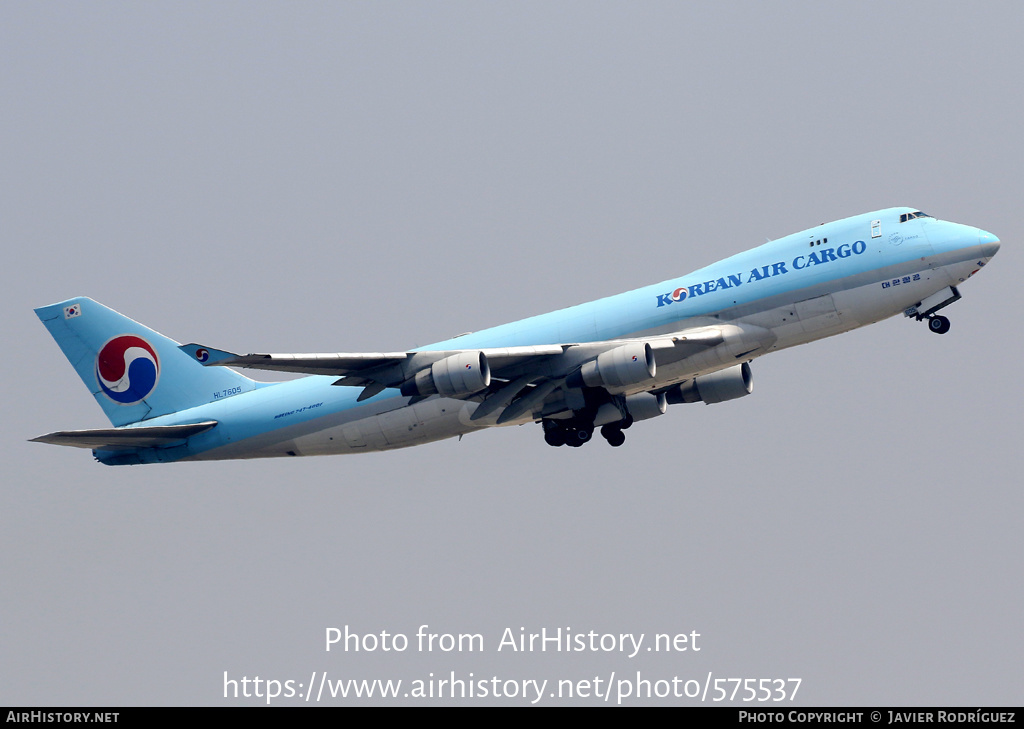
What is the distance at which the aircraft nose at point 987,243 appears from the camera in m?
38.9

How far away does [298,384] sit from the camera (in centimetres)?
4644

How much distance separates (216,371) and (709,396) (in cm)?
1904

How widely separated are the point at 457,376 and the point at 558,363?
4118 mm

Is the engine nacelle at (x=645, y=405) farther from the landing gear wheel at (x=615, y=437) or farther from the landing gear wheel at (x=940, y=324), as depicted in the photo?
the landing gear wheel at (x=940, y=324)

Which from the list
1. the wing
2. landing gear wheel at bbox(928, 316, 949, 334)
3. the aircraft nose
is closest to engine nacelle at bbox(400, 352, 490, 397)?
the wing

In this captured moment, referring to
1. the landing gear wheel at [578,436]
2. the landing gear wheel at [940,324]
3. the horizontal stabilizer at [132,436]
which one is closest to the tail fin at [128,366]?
the horizontal stabilizer at [132,436]

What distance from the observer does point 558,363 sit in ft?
135

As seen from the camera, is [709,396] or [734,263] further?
[709,396]

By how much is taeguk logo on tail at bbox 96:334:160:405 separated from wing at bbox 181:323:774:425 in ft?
37.8

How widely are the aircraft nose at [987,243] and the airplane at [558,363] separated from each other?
0.06 meters
